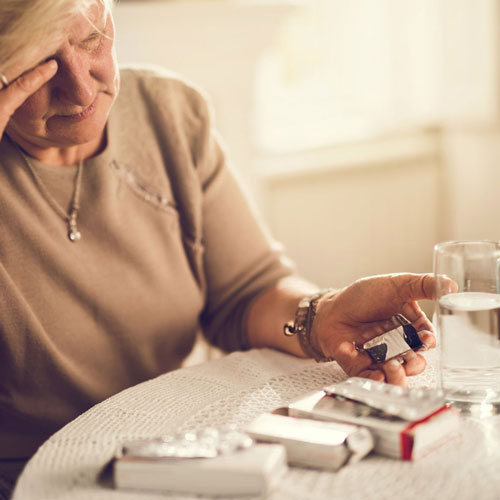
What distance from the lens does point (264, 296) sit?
4.42 ft

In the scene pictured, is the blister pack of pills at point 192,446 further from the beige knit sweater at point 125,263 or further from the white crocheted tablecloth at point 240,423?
the beige knit sweater at point 125,263

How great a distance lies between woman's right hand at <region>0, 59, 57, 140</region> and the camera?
103 cm

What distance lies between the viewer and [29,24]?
98cm

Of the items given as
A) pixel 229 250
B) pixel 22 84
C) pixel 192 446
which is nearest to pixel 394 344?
pixel 192 446

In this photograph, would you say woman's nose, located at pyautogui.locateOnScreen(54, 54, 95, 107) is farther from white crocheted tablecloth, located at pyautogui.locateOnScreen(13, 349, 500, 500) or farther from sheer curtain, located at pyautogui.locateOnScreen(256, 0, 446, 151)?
sheer curtain, located at pyautogui.locateOnScreen(256, 0, 446, 151)

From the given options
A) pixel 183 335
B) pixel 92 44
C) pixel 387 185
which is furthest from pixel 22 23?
pixel 387 185

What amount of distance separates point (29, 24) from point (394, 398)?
65 cm

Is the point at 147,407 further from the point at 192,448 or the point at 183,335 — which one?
the point at 183,335

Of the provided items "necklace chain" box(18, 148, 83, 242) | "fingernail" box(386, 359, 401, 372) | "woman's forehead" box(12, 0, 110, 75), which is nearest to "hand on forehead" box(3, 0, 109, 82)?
"woman's forehead" box(12, 0, 110, 75)

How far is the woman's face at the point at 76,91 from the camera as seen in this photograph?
3.45ft

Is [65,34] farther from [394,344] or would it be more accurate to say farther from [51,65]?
[394,344]

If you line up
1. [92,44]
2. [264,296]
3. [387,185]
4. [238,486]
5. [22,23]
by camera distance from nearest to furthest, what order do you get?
[238,486] → [22,23] → [92,44] → [264,296] → [387,185]

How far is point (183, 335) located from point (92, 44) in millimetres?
548

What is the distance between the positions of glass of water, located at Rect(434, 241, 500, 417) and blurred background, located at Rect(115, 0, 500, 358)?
6.24 feet
